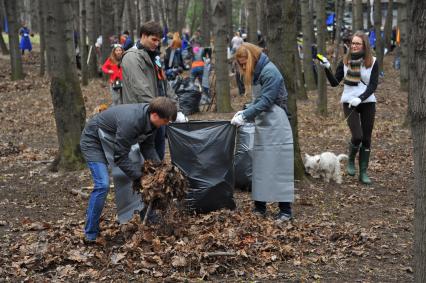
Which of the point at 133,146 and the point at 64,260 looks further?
the point at 133,146

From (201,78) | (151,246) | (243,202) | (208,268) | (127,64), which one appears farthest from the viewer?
(201,78)

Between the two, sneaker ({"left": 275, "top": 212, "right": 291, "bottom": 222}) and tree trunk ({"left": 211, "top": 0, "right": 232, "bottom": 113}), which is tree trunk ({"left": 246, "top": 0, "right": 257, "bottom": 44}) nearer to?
tree trunk ({"left": 211, "top": 0, "right": 232, "bottom": 113})

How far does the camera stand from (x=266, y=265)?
16.4 ft

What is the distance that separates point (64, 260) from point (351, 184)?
438 centimetres

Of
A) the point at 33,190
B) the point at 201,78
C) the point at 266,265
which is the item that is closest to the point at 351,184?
the point at 266,265

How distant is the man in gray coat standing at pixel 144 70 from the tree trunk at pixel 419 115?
3.06 m

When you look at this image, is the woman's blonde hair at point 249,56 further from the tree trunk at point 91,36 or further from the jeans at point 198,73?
the tree trunk at point 91,36

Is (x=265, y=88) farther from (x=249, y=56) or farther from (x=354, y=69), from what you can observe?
(x=354, y=69)

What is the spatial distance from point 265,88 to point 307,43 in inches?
417

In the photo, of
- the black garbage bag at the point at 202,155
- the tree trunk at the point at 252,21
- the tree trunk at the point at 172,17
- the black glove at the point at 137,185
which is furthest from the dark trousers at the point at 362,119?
the tree trunk at the point at 172,17

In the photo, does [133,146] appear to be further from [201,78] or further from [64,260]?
[201,78]

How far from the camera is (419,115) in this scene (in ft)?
11.5

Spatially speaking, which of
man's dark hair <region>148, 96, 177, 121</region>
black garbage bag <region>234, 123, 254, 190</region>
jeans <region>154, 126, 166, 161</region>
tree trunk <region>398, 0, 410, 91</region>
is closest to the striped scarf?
black garbage bag <region>234, 123, 254, 190</region>

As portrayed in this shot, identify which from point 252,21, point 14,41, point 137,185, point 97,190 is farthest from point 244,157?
point 14,41
